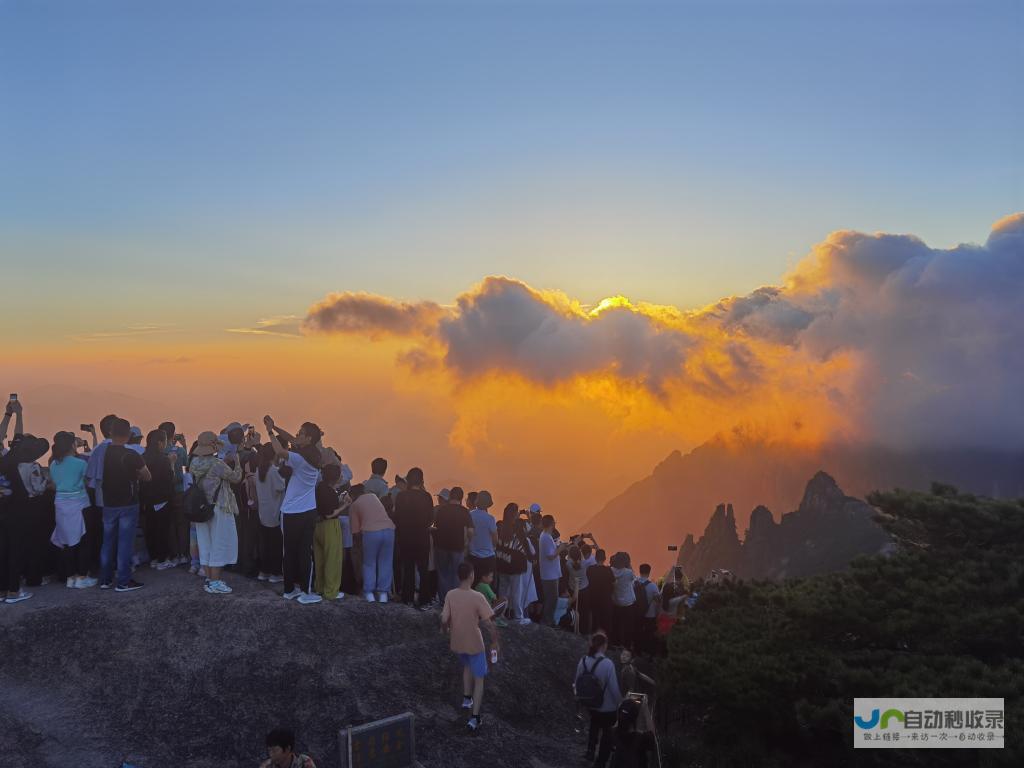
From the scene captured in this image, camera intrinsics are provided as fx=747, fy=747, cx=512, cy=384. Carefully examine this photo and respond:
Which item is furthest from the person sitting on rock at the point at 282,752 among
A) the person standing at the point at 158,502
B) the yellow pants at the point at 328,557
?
the person standing at the point at 158,502

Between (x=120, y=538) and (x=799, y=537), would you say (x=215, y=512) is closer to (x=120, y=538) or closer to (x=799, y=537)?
(x=120, y=538)

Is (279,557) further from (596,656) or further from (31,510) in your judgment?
(596,656)

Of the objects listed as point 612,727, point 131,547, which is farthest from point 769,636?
point 131,547

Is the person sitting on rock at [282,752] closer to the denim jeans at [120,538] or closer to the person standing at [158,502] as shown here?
the denim jeans at [120,538]

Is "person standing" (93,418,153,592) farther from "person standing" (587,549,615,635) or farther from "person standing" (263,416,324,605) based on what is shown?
"person standing" (587,549,615,635)

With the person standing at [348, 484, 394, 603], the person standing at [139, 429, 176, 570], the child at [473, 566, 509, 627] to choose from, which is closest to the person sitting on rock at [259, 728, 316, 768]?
the person standing at [348, 484, 394, 603]

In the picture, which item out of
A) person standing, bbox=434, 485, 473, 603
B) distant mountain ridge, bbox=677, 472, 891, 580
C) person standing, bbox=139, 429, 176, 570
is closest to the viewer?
Answer: person standing, bbox=139, 429, 176, 570

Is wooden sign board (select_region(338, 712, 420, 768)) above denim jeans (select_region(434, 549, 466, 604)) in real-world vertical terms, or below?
below

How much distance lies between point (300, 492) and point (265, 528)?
4.08 ft

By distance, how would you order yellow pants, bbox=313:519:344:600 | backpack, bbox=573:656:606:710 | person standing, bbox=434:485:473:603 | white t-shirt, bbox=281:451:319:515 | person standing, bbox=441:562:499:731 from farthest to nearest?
1. person standing, bbox=434:485:473:603
2. yellow pants, bbox=313:519:344:600
3. white t-shirt, bbox=281:451:319:515
4. backpack, bbox=573:656:606:710
5. person standing, bbox=441:562:499:731

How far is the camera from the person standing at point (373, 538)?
12109 millimetres

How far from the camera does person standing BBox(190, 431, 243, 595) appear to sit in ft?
38.4

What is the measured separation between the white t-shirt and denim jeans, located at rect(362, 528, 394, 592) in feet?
3.49

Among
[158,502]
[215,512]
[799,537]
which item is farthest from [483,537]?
[799,537]
